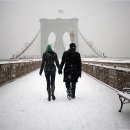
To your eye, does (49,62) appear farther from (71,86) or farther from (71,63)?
(71,86)

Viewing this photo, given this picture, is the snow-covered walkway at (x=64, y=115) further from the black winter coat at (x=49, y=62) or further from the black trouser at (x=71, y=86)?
the black winter coat at (x=49, y=62)

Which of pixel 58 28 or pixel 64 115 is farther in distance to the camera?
pixel 58 28

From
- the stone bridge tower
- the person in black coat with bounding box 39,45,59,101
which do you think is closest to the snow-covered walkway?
the person in black coat with bounding box 39,45,59,101

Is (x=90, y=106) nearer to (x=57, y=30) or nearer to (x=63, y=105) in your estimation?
(x=63, y=105)

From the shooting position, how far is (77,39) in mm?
96000

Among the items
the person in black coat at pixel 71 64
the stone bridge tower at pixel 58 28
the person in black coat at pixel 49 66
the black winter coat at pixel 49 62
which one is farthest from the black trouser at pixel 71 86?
the stone bridge tower at pixel 58 28

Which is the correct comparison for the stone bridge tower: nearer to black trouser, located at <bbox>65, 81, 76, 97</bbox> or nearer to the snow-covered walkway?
black trouser, located at <bbox>65, 81, 76, 97</bbox>

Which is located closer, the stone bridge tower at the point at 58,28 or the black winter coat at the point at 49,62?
the black winter coat at the point at 49,62

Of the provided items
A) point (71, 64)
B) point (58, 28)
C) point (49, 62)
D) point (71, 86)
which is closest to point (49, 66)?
point (49, 62)

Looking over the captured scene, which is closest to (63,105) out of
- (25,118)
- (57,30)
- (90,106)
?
(90,106)

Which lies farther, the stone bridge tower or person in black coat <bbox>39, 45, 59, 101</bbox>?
the stone bridge tower

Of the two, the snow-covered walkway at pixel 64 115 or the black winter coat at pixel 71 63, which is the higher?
the black winter coat at pixel 71 63

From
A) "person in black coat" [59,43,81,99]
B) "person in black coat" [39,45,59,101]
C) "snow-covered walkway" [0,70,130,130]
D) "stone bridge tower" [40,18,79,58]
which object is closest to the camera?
"snow-covered walkway" [0,70,130,130]

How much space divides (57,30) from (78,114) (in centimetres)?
9034
